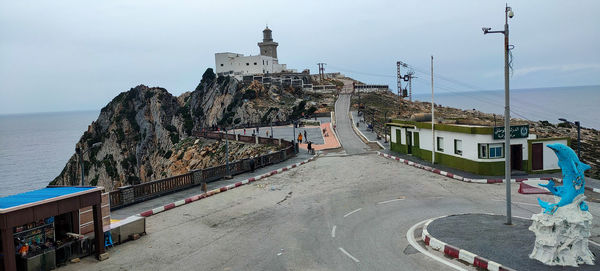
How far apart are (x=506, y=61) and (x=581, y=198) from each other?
6.04 metres

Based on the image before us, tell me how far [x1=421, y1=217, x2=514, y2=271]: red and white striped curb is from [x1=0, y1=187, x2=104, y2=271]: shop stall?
1050 cm

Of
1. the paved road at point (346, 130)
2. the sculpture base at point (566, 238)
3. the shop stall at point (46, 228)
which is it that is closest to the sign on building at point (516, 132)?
the paved road at point (346, 130)

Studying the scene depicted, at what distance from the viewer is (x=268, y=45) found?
5005 inches

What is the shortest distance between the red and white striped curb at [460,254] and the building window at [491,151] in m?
14.1

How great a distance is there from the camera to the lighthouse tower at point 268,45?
126938 millimetres

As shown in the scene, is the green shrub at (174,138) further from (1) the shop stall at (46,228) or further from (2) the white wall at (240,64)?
(1) the shop stall at (46,228)

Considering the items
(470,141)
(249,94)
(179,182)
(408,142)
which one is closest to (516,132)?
(470,141)

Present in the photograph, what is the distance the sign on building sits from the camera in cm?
2532

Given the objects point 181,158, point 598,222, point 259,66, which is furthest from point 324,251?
point 259,66

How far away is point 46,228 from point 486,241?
13690 mm

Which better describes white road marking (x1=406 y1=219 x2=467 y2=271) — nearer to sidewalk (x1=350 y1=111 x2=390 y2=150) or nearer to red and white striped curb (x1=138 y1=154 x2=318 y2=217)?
red and white striped curb (x1=138 y1=154 x2=318 y2=217)

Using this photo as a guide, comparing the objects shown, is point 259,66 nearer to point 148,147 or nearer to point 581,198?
point 148,147

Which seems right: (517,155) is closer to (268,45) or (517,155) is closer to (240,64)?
(240,64)

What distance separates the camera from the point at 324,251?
12.8 m
